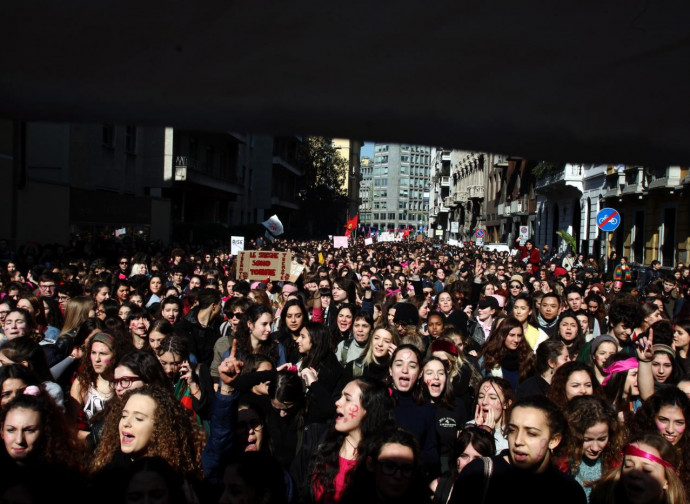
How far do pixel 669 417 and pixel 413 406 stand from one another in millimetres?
1608

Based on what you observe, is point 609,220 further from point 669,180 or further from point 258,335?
point 258,335

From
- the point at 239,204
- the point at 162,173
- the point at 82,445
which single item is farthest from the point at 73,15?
the point at 239,204

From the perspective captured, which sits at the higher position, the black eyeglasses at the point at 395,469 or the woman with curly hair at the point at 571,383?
the woman with curly hair at the point at 571,383

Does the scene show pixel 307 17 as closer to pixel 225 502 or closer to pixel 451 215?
pixel 225 502

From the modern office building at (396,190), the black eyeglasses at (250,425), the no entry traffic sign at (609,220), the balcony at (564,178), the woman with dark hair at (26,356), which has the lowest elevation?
the black eyeglasses at (250,425)

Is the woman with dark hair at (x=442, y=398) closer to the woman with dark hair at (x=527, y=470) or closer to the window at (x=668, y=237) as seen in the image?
the woman with dark hair at (x=527, y=470)

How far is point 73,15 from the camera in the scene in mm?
1252

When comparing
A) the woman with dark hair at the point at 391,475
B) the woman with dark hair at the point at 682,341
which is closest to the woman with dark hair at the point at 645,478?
the woman with dark hair at the point at 391,475

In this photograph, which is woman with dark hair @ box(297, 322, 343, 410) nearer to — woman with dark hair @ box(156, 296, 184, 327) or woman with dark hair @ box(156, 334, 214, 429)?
woman with dark hair @ box(156, 334, 214, 429)

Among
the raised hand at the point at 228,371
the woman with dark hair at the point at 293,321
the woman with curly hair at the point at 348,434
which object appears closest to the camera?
the woman with curly hair at the point at 348,434

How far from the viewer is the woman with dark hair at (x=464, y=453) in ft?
12.5

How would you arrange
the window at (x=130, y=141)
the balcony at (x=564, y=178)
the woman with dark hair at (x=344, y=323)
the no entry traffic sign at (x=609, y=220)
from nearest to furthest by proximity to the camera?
1. the woman with dark hair at (x=344, y=323)
2. the no entry traffic sign at (x=609, y=220)
3. the window at (x=130, y=141)
4. the balcony at (x=564, y=178)

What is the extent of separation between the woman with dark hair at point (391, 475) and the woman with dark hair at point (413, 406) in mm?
748

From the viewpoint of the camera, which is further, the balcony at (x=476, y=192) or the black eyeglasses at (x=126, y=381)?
the balcony at (x=476, y=192)
